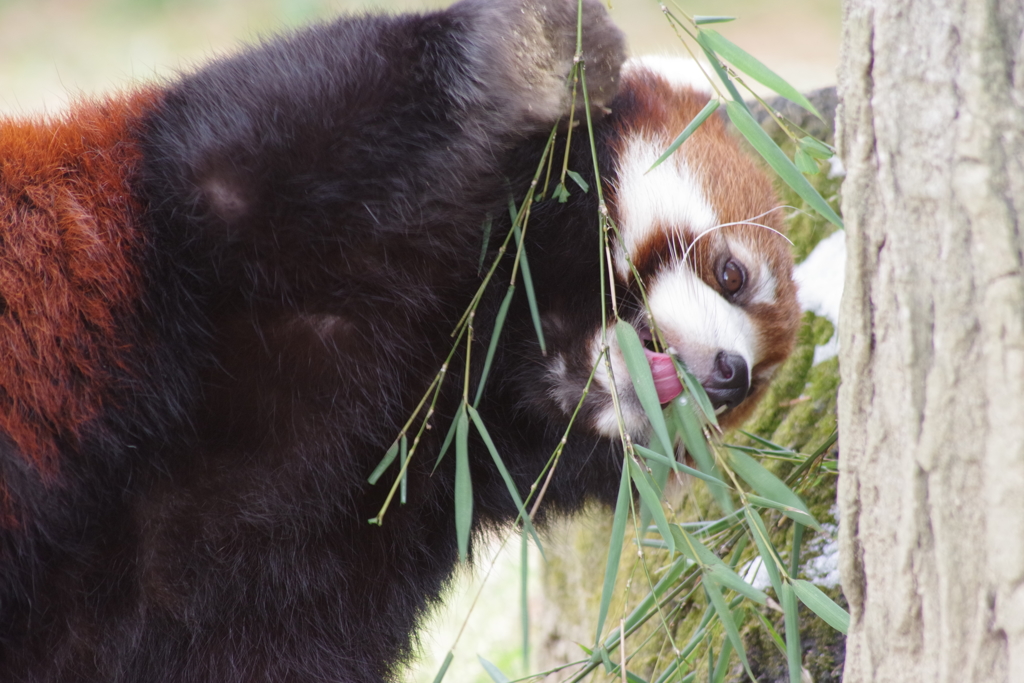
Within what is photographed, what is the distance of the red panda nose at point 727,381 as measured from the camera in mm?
1766

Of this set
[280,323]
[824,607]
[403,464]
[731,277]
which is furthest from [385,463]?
[731,277]

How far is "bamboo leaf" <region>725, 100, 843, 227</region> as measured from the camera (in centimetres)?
136

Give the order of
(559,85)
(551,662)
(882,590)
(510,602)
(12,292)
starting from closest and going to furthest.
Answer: (882,590) < (12,292) < (559,85) < (551,662) < (510,602)

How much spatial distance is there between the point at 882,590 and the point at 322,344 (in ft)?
3.27

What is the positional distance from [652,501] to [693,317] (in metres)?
0.52

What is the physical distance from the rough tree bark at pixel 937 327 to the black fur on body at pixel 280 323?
0.66 metres

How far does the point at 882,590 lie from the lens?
3.38ft

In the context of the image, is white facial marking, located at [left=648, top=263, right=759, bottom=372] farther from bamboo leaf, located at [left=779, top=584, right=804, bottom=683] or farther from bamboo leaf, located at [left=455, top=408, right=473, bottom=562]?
bamboo leaf, located at [left=779, top=584, right=804, bottom=683]

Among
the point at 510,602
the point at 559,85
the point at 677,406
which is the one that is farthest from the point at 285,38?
the point at 510,602

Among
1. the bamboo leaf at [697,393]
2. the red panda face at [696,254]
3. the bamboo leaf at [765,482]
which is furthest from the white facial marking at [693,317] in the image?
the bamboo leaf at [765,482]

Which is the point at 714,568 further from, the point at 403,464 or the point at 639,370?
the point at 403,464

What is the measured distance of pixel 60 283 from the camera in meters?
Answer: 1.45

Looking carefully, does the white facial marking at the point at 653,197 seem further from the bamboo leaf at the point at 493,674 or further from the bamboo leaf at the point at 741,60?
the bamboo leaf at the point at 493,674

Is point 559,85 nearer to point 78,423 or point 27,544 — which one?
point 78,423
